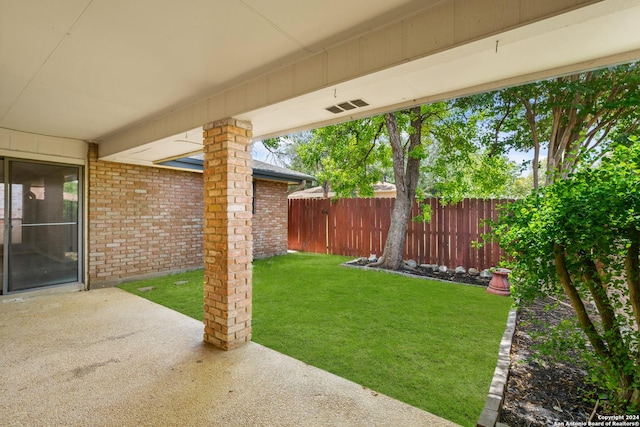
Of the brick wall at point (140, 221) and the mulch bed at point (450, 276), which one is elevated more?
the brick wall at point (140, 221)

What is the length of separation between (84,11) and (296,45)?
1.39 m

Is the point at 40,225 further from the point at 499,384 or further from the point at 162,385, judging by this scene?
the point at 499,384

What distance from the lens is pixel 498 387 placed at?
2.40 m

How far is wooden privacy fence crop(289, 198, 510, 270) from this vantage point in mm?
7359

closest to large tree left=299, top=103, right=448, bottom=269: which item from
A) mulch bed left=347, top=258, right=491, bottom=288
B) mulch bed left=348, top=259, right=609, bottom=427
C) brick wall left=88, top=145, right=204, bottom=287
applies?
mulch bed left=347, top=258, right=491, bottom=288

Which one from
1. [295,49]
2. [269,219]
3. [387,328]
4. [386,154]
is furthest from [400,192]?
[295,49]

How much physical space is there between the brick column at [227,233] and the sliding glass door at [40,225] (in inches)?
162

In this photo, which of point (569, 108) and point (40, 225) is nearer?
point (40, 225)

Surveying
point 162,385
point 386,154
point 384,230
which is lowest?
point 162,385

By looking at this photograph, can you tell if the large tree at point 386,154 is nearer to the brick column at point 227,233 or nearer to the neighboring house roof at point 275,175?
the neighboring house roof at point 275,175

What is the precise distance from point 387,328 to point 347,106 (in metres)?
2.69

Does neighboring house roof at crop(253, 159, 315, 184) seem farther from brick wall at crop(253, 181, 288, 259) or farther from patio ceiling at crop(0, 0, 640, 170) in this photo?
patio ceiling at crop(0, 0, 640, 170)

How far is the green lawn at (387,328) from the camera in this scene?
2.56m

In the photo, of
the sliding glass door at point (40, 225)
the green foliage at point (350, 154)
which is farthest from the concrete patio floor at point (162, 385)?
the green foliage at point (350, 154)
